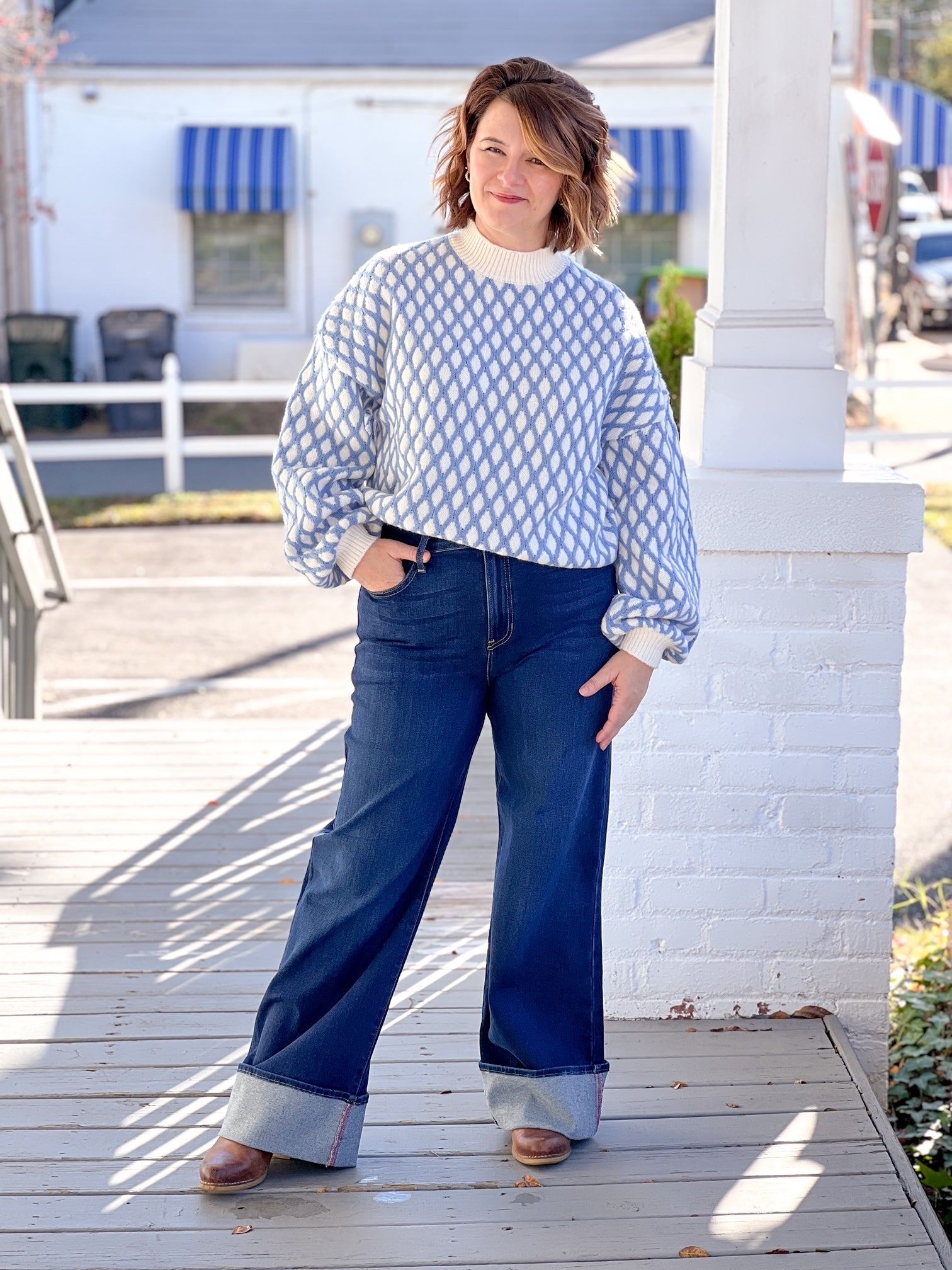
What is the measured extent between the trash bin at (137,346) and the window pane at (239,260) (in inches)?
40.3

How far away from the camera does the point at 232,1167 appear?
2.41 meters

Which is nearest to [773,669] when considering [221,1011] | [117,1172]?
[221,1011]

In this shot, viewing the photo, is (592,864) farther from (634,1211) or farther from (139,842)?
(139,842)

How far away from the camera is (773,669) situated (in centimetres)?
298

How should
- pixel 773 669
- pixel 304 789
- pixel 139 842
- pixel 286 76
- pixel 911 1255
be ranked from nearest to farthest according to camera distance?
pixel 911 1255 < pixel 773 669 < pixel 139 842 < pixel 304 789 < pixel 286 76

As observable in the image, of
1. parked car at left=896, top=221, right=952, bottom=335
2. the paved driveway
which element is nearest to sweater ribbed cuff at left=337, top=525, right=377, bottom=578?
the paved driveway

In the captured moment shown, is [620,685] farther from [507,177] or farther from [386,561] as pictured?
[507,177]

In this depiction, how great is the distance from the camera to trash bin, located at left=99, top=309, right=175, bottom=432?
1433cm

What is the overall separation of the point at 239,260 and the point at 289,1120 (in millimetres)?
13962

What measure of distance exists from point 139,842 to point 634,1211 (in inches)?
79.9

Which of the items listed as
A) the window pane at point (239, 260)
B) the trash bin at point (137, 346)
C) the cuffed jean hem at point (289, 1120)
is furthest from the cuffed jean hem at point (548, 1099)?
the window pane at point (239, 260)

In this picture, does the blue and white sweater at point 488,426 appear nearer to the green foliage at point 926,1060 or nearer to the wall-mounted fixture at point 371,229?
the green foliage at point 926,1060

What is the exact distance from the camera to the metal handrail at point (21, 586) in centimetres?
569

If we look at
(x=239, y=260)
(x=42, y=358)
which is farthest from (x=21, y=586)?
(x=239, y=260)
